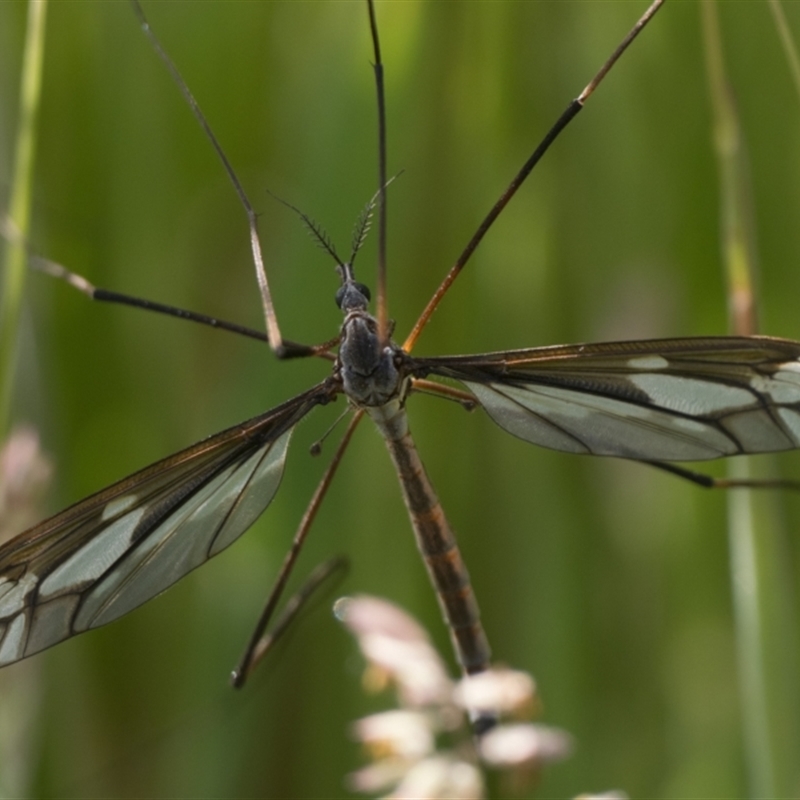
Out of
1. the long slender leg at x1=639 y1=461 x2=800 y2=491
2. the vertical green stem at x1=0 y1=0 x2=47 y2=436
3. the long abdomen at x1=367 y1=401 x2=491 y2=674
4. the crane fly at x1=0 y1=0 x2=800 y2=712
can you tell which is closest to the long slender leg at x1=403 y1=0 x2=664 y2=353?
the crane fly at x1=0 y1=0 x2=800 y2=712

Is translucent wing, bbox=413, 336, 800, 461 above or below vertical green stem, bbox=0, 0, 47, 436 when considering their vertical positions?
below

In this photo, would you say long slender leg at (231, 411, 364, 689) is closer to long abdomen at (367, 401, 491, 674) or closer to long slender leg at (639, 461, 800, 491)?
long abdomen at (367, 401, 491, 674)

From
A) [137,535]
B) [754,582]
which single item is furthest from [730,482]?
[137,535]

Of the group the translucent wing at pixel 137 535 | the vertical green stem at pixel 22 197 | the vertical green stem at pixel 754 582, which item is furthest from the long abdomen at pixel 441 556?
the vertical green stem at pixel 22 197

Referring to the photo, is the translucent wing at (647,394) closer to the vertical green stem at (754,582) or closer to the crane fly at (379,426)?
the crane fly at (379,426)

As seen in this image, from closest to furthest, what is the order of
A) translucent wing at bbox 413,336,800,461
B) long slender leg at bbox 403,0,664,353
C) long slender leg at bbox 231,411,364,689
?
translucent wing at bbox 413,336,800,461 → long slender leg at bbox 403,0,664,353 → long slender leg at bbox 231,411,364,689

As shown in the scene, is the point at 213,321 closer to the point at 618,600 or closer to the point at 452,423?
the point at 452,423

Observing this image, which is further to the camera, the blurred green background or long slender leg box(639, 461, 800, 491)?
the blurred green background
